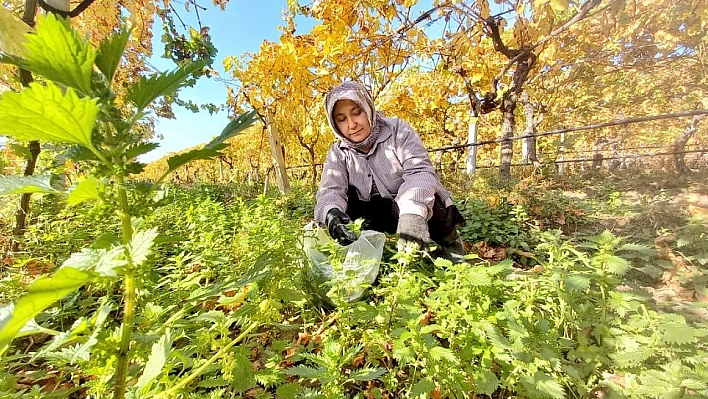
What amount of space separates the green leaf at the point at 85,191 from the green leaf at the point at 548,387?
0.98 m

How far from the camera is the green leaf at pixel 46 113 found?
0.35m

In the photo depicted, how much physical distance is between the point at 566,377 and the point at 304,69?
5.40 metres

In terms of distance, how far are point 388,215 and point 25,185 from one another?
189cm

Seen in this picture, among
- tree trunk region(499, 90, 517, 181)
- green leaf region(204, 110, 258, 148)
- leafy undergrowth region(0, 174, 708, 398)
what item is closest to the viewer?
green leaf region(204, 110, 258, 148)

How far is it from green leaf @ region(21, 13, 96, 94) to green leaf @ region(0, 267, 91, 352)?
259 mm

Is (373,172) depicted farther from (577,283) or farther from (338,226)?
(577,283)

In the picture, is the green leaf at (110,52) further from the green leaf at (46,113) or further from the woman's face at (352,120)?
the woman's face at (352,120)

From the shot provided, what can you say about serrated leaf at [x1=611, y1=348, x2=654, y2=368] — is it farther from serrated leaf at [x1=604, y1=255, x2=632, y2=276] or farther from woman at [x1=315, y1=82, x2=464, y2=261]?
woman at [x1=315, y1=82, x2=464, y2=261]

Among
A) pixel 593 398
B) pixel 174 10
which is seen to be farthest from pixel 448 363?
pixel 174 10

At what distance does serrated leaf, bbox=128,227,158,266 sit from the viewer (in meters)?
0.43

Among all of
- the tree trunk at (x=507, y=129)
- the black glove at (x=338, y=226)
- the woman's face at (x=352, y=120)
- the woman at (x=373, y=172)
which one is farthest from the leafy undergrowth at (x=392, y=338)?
the tree trunk at (x=507, y=129)

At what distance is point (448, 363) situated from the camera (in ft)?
3.01

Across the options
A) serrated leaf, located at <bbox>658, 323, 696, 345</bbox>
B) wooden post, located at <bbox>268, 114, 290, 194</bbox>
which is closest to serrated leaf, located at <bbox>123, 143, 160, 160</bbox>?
serrated leaf, located at <bbox>658, 323, 696, 345</bbox>

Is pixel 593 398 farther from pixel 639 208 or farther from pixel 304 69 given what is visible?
pixel 304 69
